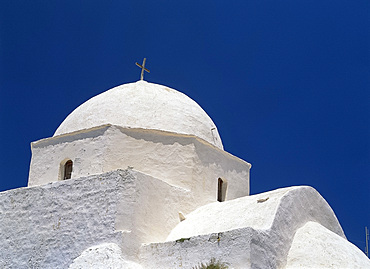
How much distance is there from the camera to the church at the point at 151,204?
988 centimetres

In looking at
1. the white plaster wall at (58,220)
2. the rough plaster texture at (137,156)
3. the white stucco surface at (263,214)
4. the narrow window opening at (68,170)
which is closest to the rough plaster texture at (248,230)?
the white stucco surface at (263,214)

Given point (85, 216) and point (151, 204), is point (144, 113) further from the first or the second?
point (85, 216)

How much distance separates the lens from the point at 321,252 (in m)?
9.95

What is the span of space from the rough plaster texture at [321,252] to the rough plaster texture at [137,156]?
9.82 ft

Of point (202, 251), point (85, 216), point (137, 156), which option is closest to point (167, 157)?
point (137, 156)

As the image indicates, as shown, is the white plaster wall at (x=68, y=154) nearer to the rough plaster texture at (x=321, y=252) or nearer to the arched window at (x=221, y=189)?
the arched window at (x=221, y=189)

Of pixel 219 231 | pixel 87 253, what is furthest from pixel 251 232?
pixel 87 253

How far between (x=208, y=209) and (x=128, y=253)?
2.29m

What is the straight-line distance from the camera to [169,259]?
9969mm

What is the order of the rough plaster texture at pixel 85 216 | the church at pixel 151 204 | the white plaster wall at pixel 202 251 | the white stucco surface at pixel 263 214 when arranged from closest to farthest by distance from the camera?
the white plaster wall at pixel 202 251
the church at pixel 151 204
the white stucco surface at pixel 263 214
the rough plaster texture at pixel 85 216

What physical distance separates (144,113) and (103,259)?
4.23 m

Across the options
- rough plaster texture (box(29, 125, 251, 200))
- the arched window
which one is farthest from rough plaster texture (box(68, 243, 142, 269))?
the arched window

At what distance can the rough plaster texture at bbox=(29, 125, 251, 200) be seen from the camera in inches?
486

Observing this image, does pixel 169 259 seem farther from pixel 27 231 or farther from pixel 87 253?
pixel 27 231
